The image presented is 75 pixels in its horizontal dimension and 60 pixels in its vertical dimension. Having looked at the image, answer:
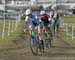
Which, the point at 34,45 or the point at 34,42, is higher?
the point at 34,42

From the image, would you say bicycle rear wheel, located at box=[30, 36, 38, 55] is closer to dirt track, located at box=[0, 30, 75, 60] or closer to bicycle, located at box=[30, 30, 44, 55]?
bicycle, located at box=[30, 30, 44, 55]

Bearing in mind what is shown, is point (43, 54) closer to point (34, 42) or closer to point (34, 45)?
point (34, 45)

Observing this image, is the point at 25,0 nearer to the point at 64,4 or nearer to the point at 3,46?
the point at 64,4

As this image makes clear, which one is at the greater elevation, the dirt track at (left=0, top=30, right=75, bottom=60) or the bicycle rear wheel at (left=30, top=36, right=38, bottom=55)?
the bicycle rear wheel at (left=30, top=36, right=38, bottom=55)

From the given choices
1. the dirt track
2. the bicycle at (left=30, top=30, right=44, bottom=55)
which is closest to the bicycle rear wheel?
the bicycle at (left=30, top=30, right=44, bottom=55)

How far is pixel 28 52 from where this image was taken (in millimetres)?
14383

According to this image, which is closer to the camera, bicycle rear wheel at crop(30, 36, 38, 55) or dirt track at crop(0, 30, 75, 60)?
dirt track at crop(0, 30, 75, 60)

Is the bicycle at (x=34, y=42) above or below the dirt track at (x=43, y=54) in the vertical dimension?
above

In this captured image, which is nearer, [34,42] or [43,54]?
[34,42]

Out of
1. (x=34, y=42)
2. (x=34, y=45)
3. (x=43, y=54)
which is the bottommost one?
(x=43, y=54)

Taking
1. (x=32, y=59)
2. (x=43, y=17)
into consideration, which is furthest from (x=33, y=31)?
(x=43, y=17)

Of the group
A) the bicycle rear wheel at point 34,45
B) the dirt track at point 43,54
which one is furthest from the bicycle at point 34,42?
the dirt track at point 43,54

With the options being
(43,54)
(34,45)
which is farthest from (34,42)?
(43,54)

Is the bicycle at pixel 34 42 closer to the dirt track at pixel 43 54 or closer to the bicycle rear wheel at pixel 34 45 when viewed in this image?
the bicycle rear wheel at pixel 34 45
